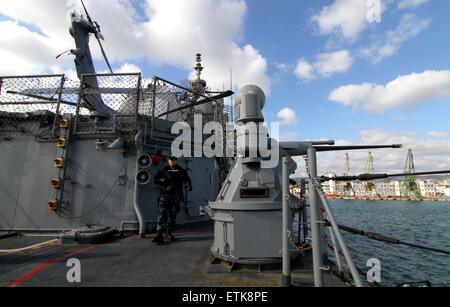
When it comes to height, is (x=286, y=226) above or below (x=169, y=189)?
below

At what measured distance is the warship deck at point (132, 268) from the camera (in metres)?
3.76

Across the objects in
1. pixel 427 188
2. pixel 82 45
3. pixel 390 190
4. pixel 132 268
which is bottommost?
pixel 132 268

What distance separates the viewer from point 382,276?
970 centimetres

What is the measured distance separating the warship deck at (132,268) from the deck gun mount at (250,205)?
0.97 feet

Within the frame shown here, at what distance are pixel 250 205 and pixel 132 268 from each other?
2.26 m

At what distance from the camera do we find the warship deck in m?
3.76

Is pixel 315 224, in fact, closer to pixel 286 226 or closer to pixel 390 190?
pixel 286 226

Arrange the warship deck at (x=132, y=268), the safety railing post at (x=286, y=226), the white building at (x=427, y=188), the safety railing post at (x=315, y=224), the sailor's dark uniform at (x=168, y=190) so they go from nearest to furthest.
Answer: the safety railing post at (x=315, y=224) < the safety railing post at (x=286, y=226) < the warship deck at (x=132, y=268) < the sailor's dark uniform at (x=168, y=190) < the white building at (x=427, y=188)

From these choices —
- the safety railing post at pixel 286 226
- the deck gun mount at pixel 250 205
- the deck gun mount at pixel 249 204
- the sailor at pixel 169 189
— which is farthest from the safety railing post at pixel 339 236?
the sailor at pixel 169 189

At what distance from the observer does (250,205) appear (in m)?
4.53

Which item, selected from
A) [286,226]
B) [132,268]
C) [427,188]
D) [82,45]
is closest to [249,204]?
[286,226]

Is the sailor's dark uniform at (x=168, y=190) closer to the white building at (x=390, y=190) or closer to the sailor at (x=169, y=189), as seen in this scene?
the sailor at (x=169, y=189)
